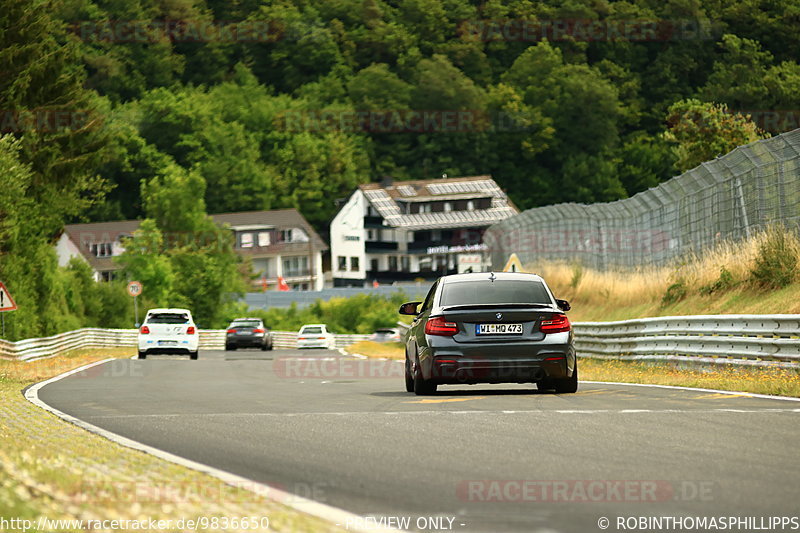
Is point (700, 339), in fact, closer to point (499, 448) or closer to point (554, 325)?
point (554, 325)

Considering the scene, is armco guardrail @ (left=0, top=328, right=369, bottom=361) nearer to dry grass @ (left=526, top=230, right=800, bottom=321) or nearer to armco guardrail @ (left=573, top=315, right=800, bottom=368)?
dry grass @ (left=526, top=230, right=800, bottom=321)

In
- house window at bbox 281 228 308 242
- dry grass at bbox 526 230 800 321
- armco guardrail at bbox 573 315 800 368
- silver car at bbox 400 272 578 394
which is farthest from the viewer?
house window at bbox 281 228 308 242

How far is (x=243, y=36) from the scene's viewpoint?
491 ft

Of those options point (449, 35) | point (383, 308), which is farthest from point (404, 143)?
point (383, 308)

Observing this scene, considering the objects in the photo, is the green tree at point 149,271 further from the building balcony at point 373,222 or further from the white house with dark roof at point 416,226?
the white house with dark roof at point 416,226

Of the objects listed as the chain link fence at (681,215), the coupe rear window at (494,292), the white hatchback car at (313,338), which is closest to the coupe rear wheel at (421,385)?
the coupe rear window at (494,292)

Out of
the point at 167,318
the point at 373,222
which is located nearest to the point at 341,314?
the point at 373,222

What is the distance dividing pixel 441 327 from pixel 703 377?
5392 millimetres

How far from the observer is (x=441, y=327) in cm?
1622

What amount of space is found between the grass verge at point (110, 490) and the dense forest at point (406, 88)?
10937 centimetres

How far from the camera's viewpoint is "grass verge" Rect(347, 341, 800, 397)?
16.2 meters

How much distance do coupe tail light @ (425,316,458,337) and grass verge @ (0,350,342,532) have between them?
5.60 metres

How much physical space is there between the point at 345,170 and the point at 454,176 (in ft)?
36.4

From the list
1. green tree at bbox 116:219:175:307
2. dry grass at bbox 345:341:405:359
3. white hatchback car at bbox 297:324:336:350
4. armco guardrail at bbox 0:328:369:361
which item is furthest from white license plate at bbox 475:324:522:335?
green tree at bbox 116:219:175:307
